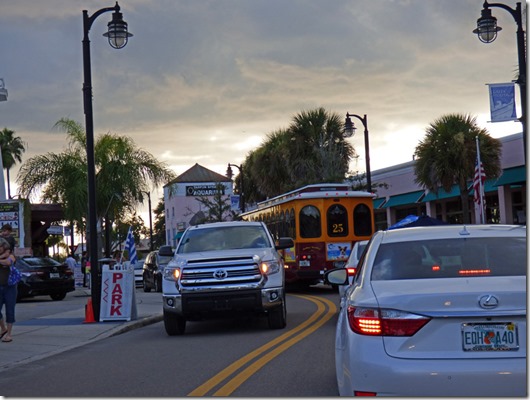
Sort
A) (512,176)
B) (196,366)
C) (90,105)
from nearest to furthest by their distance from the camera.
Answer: (196,366), (90,105), (512,176)

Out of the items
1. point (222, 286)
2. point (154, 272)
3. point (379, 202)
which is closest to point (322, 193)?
point (154, 272)

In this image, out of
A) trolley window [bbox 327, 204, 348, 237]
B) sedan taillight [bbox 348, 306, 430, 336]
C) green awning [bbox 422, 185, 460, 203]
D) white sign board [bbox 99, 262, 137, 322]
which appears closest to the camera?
sedan taillight [bbox 348, 306, 430, 336]

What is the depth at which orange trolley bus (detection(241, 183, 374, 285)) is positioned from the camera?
89.5ft

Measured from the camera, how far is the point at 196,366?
35.4ft

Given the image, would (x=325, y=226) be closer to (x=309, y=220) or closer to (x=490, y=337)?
(x=309, y=220)

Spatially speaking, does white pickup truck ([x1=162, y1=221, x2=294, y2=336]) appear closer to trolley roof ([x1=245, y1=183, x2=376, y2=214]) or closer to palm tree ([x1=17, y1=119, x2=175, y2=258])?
trolley roof ([x1=245, y1=183, x2=376, y2=214])

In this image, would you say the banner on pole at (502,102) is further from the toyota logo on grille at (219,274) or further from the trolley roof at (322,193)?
the toyota logo on grille at (219,274)

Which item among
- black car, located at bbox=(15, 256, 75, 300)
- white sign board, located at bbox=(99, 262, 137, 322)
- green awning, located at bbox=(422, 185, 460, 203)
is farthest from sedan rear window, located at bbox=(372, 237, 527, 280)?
green awning, located at bbox=(422, 185, 460, 203)

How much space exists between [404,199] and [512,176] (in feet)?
36.0

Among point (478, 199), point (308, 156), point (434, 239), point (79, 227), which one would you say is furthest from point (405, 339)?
point (308, 156)

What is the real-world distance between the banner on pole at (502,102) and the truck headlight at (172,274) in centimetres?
993

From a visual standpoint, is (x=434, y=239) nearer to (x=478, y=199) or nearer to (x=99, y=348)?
(x=99, y=348)

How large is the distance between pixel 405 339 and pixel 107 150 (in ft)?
110

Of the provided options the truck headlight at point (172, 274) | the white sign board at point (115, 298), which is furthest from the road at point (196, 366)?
the white sign board at point (115, 298)
